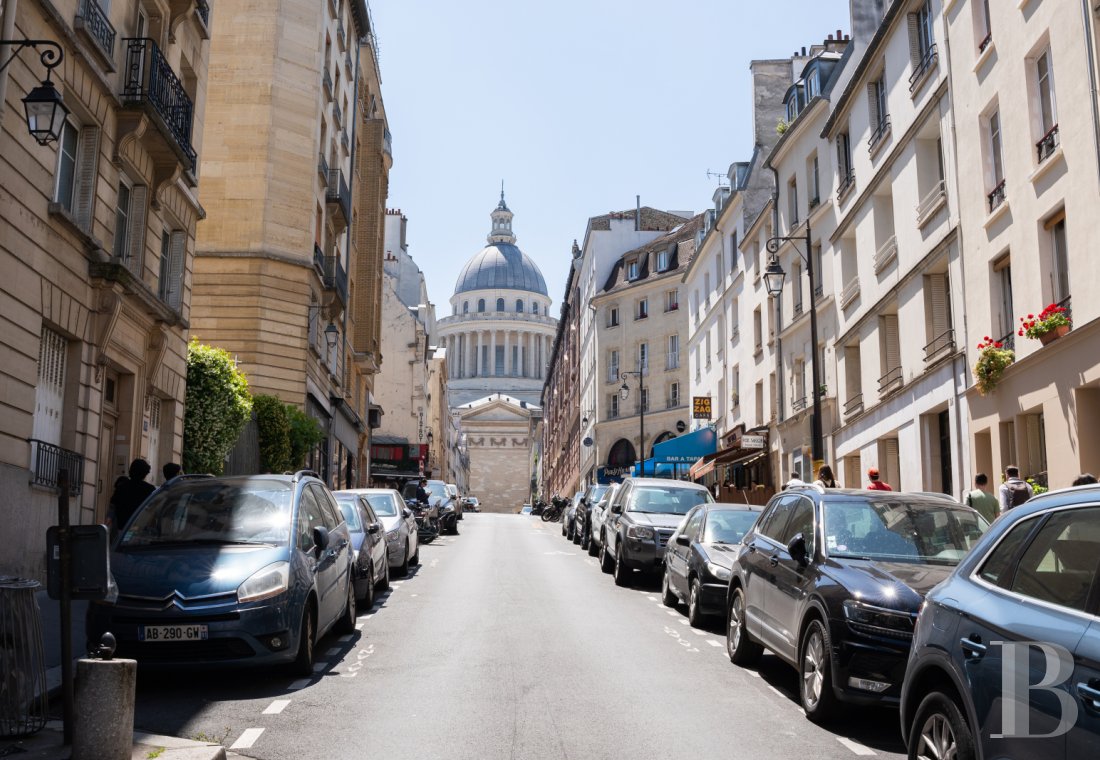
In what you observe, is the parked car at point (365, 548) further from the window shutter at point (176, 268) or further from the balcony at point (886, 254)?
the balcony at point (886, 254)

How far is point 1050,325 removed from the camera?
14.7 meters

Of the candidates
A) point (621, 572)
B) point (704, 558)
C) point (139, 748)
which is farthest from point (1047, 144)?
point (139, 748)

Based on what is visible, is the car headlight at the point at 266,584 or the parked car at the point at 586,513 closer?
the car headlight at the point at 266,584

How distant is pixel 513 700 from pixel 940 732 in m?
3.91

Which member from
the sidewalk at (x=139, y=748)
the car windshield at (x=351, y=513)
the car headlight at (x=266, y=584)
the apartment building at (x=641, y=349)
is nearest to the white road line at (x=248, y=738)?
the sidewalk at (x=139, y=748)

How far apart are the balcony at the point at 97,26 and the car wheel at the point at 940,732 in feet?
45.8

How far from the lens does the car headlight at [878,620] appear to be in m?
7.11

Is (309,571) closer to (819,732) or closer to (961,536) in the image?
(819,732)

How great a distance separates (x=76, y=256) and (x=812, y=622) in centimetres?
1161

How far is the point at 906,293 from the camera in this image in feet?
69.7

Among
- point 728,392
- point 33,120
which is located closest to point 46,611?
point 33,120

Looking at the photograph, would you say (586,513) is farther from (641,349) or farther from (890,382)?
(641,349)

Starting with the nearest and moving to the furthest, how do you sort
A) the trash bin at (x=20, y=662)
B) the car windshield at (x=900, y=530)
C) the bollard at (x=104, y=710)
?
the bollard at (x=104, y=710) → the trash bin at (x=20, y=662) → the car windshield at (x=900, y=530)

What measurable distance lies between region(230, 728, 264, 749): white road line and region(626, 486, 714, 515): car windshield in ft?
39.6
